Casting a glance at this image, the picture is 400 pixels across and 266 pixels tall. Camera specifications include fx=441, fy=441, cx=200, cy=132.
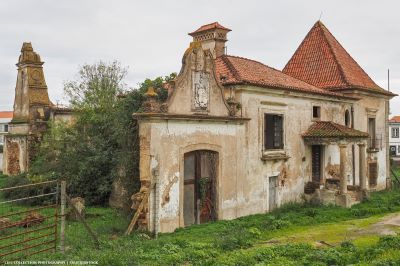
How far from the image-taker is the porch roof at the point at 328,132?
1894 cm

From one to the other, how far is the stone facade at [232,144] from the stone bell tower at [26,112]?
41.7 ft

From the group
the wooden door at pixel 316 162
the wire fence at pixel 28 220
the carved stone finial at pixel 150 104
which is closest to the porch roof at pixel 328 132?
the wooden door at pixel 316 162

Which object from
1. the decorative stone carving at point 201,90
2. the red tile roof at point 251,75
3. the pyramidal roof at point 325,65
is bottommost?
the decorative stone carving at point 201,90

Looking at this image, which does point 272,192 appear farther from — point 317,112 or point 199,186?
point 317,112

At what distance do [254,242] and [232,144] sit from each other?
14.8ft

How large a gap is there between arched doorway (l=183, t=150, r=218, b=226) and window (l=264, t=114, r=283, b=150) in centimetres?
345

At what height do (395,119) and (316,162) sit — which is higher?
(395,119)

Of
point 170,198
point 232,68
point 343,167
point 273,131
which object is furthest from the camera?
point 343,167

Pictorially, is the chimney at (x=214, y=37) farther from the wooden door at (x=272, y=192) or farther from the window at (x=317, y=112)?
the wooden door at (x=272, y=192)

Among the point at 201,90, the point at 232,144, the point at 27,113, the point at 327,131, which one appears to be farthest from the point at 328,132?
the point at 27,113

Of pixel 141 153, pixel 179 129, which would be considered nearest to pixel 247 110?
pixel 179 129

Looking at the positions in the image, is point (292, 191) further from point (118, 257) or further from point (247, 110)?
point (118, 257)

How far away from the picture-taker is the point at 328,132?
19469 mm

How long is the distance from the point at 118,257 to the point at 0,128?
206ft
